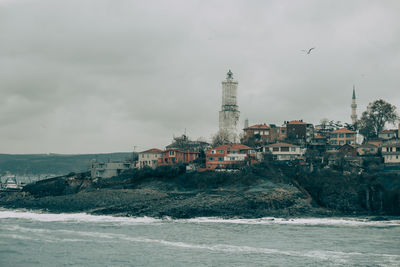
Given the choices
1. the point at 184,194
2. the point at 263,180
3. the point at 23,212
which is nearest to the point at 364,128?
the point at 263,180

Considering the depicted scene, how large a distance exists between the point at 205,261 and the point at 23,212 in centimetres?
4231

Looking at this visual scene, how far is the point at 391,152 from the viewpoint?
83.8 m

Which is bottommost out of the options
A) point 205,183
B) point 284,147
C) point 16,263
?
point 16,263

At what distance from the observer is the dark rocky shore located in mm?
66750

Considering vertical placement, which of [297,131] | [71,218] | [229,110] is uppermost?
[229,110]

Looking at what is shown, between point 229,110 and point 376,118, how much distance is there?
2931cm

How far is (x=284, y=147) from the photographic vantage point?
3570 inches

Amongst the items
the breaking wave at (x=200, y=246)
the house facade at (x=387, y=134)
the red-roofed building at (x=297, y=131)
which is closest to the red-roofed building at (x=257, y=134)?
the red-roofed building at (x=297, y=131)

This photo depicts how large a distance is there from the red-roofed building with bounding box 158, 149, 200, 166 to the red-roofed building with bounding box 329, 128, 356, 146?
90.0ft

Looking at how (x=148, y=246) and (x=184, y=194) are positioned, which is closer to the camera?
(x=148, y=246)

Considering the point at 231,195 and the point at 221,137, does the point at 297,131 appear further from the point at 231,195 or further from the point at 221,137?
the point at 231,195

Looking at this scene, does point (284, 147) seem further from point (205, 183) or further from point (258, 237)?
point (258, 237)

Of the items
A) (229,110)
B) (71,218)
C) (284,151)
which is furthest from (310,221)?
(229,110)

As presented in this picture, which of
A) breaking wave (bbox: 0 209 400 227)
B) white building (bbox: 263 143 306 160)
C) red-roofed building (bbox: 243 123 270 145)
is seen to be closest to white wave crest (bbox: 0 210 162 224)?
breaking wave (bbox: 0 209 400 227)
